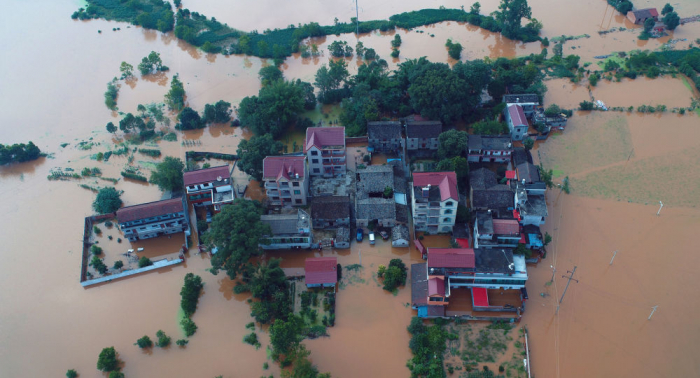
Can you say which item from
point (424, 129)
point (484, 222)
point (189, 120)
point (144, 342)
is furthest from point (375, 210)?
point (189, 120)

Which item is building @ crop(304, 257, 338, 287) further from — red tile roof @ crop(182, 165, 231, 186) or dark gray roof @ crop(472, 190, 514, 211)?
dark gray roof @ crop(472, 190, 514, 211)

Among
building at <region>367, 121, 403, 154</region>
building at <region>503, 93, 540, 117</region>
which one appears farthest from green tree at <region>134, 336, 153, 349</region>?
building at <region>503, 93, 540, 117</region>

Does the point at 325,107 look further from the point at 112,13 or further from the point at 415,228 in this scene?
the point at 112,13

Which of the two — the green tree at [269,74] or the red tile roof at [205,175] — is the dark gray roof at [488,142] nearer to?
the red tile roof at [205,175]

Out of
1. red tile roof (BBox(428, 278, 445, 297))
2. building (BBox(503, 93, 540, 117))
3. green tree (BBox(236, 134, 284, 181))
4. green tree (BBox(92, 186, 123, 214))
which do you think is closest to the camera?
red tile roof (BBox(428, 278, 445, 297))

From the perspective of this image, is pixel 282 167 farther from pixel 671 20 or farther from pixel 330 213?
pixel 671 20

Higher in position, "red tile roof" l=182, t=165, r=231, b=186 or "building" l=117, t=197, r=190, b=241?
"red tile roof" l=182, t=165, r=231, b=186
